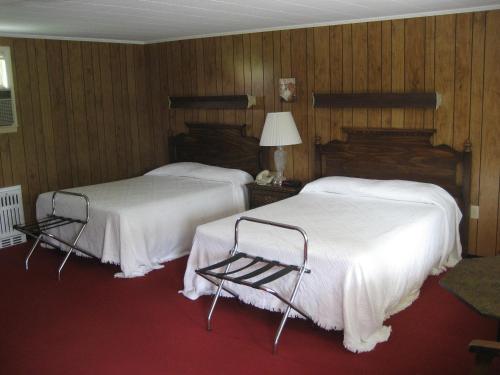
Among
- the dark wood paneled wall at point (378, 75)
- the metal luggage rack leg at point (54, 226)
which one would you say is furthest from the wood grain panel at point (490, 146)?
the metal luggage rack leg at point (54, 226)

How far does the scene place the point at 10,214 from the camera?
5.06 meters

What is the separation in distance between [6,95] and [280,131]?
2.49 meters

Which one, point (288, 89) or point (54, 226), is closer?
point (54, 226)

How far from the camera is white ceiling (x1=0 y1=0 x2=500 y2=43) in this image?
352 centimetres

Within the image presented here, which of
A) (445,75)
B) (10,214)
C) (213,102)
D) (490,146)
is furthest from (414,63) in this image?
(10,214)

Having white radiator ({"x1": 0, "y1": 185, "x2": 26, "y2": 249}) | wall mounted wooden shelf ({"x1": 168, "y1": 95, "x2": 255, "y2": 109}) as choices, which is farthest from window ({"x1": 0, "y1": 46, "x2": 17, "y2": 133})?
wall mounted wooden shelf ({"x1": 168, "y1": 95, "x2": 255, "y2": 109})

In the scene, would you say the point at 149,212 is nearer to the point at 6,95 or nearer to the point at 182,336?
the point at 182,336

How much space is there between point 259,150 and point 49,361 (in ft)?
9.50

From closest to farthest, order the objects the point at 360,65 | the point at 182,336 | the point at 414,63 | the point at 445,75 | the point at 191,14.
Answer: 1. the point at 182,336
2. the point at 191,14
3. the point at 445,75
4. the point at 414,63
5. the point at 360,65

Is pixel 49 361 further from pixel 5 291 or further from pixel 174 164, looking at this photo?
pixel 174 164

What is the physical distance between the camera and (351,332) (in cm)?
291

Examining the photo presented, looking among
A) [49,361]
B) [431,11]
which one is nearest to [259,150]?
[431,11]

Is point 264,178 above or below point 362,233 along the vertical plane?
above

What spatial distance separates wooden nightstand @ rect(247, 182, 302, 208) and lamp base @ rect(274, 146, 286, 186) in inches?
4.2
